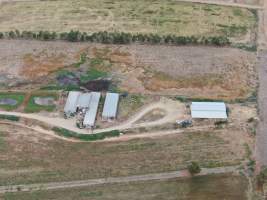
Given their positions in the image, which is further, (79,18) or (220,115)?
(79,18)

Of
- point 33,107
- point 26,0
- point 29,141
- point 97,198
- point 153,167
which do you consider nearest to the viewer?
point 97,198

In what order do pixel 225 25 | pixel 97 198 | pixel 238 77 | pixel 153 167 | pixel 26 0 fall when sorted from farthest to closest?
pixel 26 0
pixel 225 25
pixel 238 77
pixel 153 167
pixel 97 198

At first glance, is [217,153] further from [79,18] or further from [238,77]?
[79,18]

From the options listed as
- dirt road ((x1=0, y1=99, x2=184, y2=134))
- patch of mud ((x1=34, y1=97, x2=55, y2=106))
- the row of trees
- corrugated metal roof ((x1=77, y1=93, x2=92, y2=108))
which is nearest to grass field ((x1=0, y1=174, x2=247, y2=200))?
dirt road ((x1=0, y1=99, x2=184, y2=134))

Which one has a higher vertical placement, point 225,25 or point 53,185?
point 225,25

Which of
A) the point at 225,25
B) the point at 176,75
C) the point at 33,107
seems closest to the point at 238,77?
the point at 176,75

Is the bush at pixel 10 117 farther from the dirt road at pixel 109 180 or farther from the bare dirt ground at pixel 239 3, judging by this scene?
the bare dirt ground at pixel 239 3

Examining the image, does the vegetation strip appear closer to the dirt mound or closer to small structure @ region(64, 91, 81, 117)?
small structure @ region(64, 91, 81, 117)

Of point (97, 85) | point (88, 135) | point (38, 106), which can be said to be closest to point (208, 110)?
point (88, 135)

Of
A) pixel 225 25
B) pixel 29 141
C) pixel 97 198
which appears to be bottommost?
pixel 97 198
